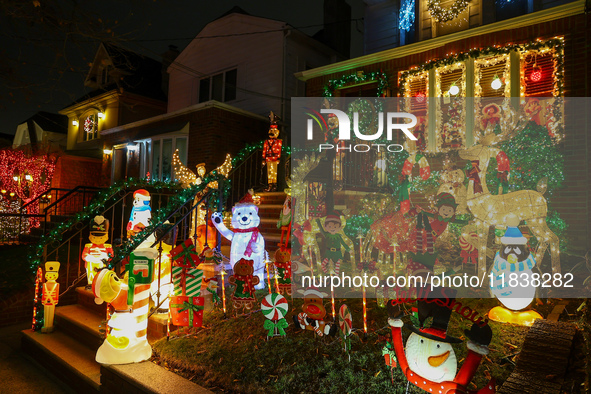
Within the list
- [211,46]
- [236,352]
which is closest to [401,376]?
[236,352]

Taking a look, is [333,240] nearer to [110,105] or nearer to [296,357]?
[296,357]

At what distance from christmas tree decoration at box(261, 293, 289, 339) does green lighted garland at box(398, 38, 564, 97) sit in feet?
22.1

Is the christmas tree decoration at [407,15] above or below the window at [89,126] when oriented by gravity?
Result: above

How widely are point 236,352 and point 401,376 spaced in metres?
1.69

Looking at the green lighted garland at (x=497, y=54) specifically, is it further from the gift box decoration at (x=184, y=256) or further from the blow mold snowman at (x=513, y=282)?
the gift box decoration at (x=184, y=256)

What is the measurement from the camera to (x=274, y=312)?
3.80 meters

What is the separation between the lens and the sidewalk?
461 cm

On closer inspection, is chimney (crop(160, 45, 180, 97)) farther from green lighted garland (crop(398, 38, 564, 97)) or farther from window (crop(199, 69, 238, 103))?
green lighted garland (crop(398, 38, 564, 97))

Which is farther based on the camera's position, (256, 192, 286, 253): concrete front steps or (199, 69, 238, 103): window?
(199, 69, 238, 103): window

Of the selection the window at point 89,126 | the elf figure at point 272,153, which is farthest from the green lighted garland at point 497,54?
the window at point 89,126

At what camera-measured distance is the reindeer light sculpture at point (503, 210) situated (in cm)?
571

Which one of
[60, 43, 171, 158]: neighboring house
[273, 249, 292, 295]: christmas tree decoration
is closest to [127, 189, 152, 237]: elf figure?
[273, 249, 292, 295]: christmas tree decoration

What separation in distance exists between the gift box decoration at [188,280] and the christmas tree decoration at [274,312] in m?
1.04

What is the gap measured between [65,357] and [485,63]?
9303 mm
